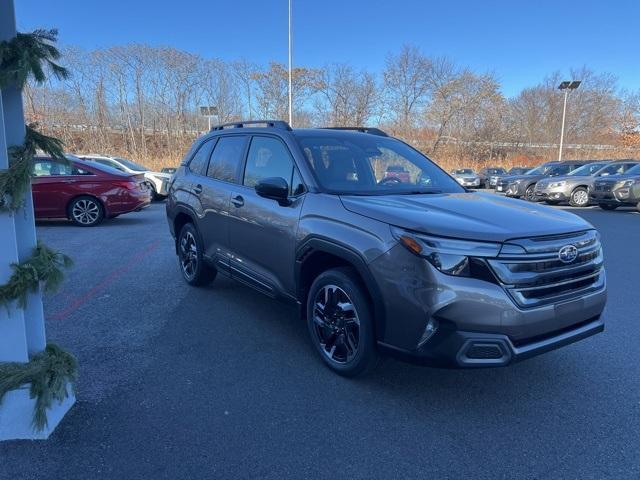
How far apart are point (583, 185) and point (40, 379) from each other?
62.5 feet

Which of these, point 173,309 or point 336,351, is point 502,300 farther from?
point 173,309

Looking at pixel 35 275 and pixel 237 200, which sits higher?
pixel 237 200

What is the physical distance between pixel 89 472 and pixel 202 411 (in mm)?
743

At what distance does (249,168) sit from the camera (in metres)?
4.50

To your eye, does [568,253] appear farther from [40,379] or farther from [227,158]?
[227,158]

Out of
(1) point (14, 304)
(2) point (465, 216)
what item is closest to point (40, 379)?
(1) point (14, 304)

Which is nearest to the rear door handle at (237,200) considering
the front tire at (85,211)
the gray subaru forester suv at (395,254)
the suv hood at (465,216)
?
the gray subaru forester suv at (395,254)

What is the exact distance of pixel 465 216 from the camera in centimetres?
305

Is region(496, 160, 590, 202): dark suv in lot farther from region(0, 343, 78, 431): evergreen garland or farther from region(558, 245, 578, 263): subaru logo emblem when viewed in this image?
region(0, 343, 78, 431): evergreen garland

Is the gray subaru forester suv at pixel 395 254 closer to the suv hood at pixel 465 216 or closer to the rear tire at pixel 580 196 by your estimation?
the suv hood at pixel 465 216

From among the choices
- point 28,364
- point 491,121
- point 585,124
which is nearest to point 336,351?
point 28,364

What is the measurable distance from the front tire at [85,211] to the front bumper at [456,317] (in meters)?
9.66

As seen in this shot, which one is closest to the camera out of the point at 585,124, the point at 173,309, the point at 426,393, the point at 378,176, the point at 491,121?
the point at 426,393

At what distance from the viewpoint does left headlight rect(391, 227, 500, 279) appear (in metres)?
2.69
